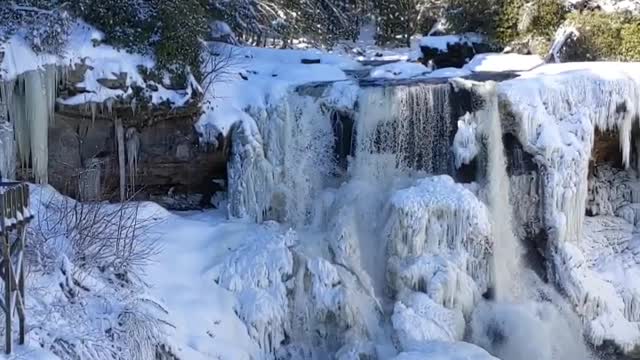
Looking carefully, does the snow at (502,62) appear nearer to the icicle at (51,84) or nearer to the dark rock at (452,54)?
the dark rock at (452,54)

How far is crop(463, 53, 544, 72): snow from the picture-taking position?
49.4 feet

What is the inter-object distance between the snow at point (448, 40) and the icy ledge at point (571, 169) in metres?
4.25

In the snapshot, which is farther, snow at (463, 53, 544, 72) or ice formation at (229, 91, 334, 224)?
snow at (463, 53, 544, 72)

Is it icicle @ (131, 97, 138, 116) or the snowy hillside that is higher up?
icicle @ (131, 97, 138, 116)

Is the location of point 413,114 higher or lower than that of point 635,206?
higher

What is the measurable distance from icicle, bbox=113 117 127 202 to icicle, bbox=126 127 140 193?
10cm

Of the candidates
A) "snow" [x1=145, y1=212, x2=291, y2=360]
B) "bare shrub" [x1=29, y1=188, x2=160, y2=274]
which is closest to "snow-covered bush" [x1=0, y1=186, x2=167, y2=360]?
"bare shrub" [x1=29, y1=188, x2=160, y2=274]

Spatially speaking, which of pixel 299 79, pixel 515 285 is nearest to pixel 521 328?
pixel 515 285

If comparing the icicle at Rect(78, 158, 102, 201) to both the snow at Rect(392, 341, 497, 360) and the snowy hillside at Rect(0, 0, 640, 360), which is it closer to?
the snowy hillside at Rect(0, 0, 640, 360)

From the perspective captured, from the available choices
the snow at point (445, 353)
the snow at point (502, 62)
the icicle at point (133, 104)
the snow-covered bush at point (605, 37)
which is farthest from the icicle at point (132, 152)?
the snow-covered bush at point (605, 37)

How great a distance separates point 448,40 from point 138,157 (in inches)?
281

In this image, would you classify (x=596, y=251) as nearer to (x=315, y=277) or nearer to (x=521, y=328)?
(x=521, y=328)

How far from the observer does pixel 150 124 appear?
12.1 metres

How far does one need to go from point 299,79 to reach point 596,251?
5.02m
